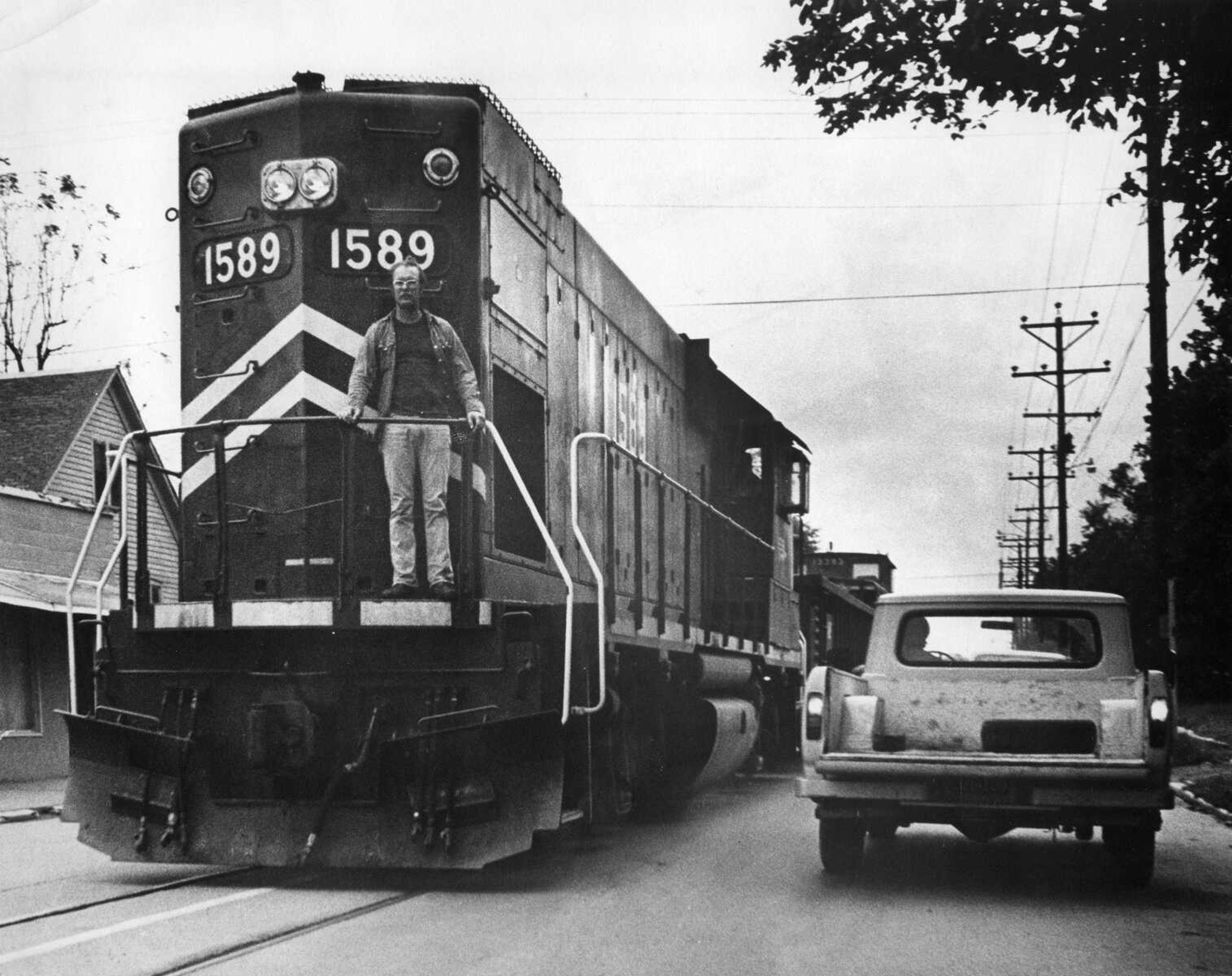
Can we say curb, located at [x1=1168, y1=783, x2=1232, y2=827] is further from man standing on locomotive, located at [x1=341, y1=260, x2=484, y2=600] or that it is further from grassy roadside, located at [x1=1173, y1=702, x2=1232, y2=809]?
man standing on locomotive, located at [x1=341, y1=260, x2=484, y2=600]

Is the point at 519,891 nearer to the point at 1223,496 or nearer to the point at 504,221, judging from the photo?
the point at 504,221

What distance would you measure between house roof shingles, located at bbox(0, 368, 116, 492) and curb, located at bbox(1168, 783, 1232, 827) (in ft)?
46.7

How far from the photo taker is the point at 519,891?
7324 millimetres

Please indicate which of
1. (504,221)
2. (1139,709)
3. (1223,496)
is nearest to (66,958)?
(504,221)

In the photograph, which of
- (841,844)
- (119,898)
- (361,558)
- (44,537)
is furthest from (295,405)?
(44,537)

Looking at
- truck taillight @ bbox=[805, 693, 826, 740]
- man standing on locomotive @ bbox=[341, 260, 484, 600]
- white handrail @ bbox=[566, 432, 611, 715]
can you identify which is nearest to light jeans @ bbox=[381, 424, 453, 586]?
man standing on locomotive @ bbox=[341, 260, 484, 600]

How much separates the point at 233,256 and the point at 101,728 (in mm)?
2606

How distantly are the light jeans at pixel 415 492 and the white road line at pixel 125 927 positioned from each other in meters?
1.65

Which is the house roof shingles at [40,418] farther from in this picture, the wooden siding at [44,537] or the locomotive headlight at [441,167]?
the locomotive headlight at [441,167]

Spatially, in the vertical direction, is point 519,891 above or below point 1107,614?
below

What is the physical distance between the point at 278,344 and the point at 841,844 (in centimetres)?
401

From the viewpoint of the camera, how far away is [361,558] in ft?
25.9

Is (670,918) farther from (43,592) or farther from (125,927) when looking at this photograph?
(43,592)

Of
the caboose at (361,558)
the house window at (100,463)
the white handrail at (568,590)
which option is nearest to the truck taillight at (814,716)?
the caboose at (361,558)
